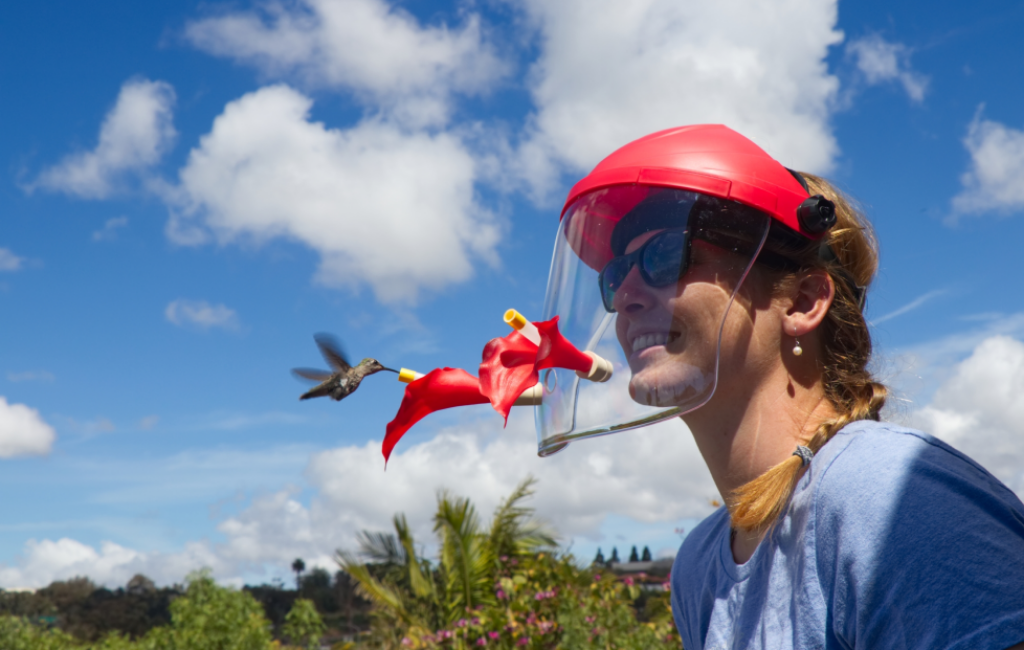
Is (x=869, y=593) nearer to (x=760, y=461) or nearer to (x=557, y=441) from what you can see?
(x=760, y=461)

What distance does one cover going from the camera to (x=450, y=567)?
28.5 ft

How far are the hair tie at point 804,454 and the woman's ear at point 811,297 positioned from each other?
0.82 ft

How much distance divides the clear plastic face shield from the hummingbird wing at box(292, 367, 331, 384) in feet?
1.82

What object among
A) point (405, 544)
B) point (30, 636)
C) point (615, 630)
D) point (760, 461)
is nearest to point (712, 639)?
point (760, 461)

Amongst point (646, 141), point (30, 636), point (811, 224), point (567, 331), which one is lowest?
point (30, 636)

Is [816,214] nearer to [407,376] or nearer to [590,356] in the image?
[590,356]

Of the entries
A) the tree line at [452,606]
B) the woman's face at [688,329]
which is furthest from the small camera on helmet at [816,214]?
the tree line at [452,606]

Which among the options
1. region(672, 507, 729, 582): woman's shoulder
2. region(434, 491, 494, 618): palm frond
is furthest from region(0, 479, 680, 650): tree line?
region(672, 507, 729, 582): woman's shoulder

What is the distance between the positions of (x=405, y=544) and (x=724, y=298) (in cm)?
841

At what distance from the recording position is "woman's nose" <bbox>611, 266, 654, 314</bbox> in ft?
4.80

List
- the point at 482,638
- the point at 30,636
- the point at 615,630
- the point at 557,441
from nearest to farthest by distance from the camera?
the point at 557,441, the point at 615,630, the point at 482,638, the point at 30,636

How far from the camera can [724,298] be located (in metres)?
1.44

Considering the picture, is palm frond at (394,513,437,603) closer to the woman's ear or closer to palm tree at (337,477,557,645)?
palm tree at (337,477,557,645)

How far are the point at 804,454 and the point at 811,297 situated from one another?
1.12 feet
